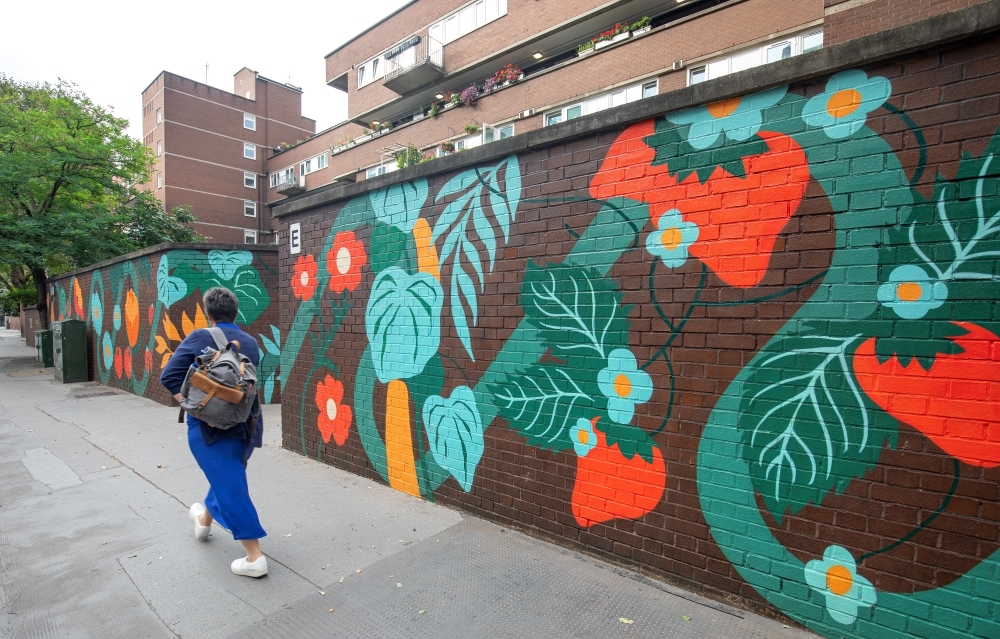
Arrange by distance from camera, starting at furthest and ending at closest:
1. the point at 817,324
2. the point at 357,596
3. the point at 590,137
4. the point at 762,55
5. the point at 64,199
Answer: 1. the point at 64,199
2. the point at 762,55
3. the point at 590,137
4. the point at 357,596
5. the point at 817,324

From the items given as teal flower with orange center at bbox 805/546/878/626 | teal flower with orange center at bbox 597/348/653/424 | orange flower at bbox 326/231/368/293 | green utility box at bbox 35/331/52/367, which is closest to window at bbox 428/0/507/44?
green utility box at bbox 35/331/52/367

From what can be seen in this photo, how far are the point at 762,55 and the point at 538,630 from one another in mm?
15757

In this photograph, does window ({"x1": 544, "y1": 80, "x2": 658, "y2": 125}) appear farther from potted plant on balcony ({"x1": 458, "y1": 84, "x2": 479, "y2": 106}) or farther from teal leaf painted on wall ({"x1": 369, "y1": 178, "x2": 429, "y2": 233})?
teal leaf painted on wall ({"x1": 369, "y1": 178, "x2": 429, "y2": 233})

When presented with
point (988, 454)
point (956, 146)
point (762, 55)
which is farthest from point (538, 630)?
point (762, 55)

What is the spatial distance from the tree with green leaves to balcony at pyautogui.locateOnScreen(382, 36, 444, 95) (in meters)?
11.6

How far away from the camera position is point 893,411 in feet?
7.50

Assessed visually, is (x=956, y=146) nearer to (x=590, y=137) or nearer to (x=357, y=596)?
(x=590, y=137)

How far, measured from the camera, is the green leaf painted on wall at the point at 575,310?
3166mm

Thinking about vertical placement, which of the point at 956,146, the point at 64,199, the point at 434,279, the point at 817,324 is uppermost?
the point at 64,199

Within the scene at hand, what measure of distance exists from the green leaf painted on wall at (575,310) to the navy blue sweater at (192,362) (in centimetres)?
190

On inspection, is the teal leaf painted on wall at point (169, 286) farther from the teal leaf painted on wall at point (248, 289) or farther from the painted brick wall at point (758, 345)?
the painted brick wall at point (758, 345)

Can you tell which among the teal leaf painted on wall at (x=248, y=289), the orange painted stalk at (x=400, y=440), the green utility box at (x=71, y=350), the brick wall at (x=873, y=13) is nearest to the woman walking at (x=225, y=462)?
the orange painted stalk at (x=400, y=440)

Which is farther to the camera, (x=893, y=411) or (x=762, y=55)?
(x=762, y=55)

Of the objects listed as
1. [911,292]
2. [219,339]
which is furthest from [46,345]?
[911,292]
